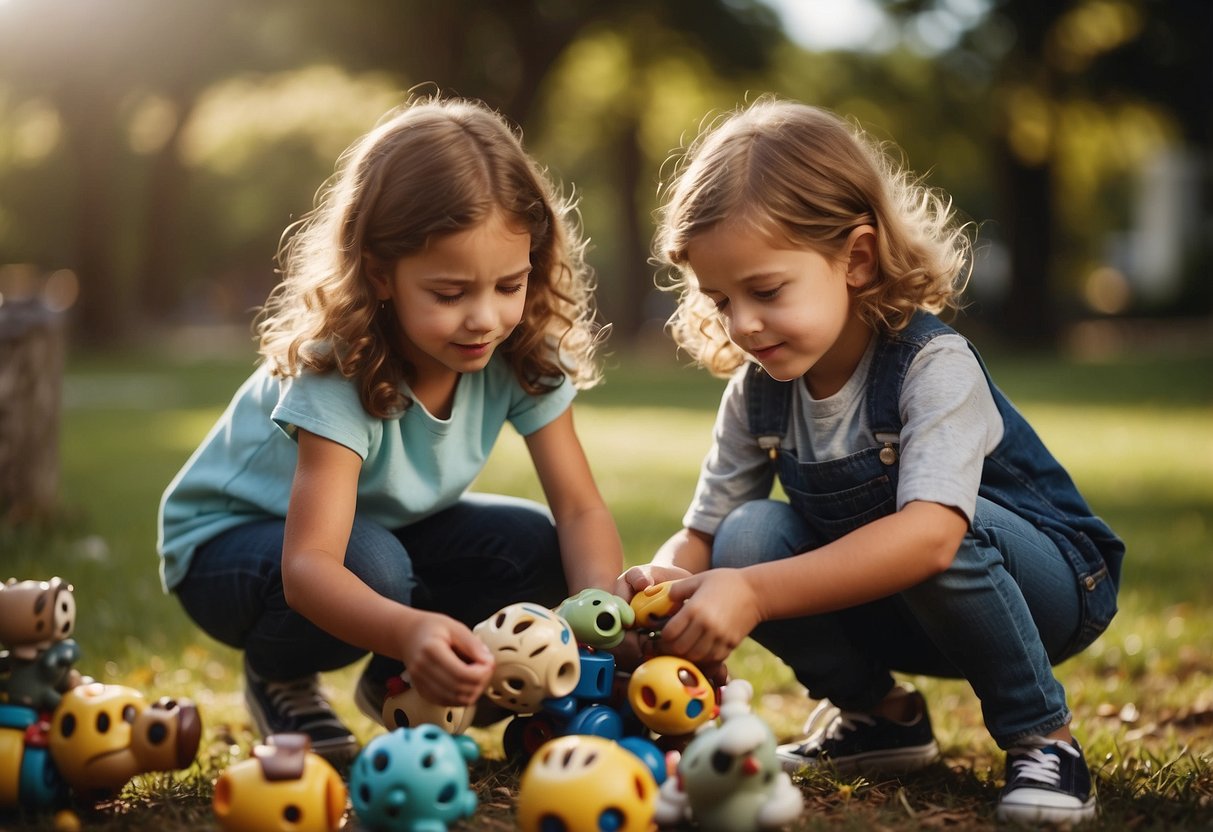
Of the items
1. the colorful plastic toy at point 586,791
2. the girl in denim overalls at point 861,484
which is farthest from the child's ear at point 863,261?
the colorful plastic toy at point 586,791

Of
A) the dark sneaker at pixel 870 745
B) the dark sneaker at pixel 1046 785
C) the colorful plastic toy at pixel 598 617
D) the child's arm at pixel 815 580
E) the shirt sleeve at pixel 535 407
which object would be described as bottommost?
the dark sneaker at pixel 870 745

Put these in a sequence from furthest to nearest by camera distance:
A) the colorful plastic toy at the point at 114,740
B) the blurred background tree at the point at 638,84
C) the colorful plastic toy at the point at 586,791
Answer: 1. the blurred background tree at the point at 638,84
2. the colorful plastic toy at the point at 114,740
3. the colorful plastic toy at the point at 586,791

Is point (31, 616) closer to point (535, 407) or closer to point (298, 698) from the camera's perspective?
point (298, 698)

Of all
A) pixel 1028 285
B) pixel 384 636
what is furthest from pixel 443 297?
pixel 1028 285

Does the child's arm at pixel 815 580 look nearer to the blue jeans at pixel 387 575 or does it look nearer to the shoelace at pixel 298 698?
the blue jeans at pixel 387 575

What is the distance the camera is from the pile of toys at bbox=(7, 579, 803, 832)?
6.53 ft

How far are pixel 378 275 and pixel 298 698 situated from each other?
1.04 metres

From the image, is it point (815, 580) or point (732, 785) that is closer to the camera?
point (732, 785)

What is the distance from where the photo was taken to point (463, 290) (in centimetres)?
255

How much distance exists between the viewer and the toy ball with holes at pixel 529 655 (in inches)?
86.6

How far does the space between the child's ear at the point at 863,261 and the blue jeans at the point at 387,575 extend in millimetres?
960

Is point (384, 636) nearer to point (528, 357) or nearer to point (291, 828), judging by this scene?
point (291, 828)

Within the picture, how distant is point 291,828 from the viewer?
1990 mm

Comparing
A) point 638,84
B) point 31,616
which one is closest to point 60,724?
point 31,616
